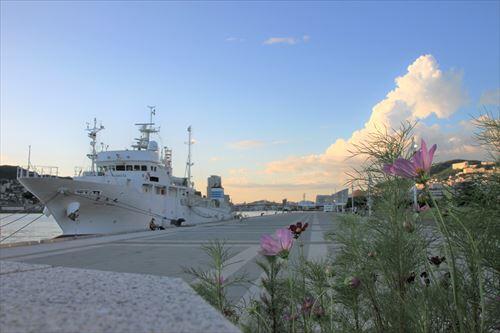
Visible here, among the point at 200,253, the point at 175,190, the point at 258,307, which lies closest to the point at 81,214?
the point at 175,190

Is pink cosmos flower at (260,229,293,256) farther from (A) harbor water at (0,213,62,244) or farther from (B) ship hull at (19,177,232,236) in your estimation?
(B) ship hull at (19,177,232,236)

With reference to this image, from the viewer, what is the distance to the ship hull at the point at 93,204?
29.2 meters

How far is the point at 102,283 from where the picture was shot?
2.41 meters

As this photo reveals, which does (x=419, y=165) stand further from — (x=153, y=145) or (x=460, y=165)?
(x=153, y=145)

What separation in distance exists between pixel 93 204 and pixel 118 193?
2.18 meters

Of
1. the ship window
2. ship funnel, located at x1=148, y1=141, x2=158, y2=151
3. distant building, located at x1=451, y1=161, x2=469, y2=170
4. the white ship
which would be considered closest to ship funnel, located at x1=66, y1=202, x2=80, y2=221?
the white ship

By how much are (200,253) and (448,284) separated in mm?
11181

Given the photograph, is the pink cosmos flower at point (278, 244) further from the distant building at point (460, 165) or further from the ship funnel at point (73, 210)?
the ship funnel at point (73, 210)

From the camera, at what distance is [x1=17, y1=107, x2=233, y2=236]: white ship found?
29.4m

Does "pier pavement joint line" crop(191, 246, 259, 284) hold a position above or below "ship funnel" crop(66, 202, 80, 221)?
below

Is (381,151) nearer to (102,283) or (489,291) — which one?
(489,291)

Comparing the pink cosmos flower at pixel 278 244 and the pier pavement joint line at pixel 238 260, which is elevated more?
the pink cosmos flower at pixel 278 244

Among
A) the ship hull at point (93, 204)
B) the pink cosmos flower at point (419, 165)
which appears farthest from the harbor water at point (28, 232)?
the pink cosmos flower at point (419, 165)

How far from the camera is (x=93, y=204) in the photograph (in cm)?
3003
